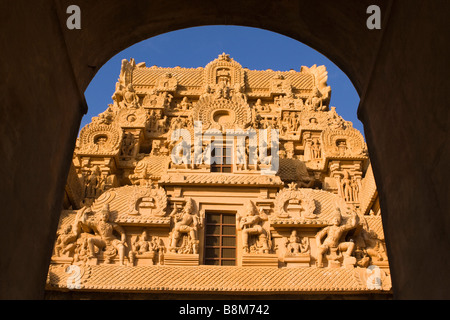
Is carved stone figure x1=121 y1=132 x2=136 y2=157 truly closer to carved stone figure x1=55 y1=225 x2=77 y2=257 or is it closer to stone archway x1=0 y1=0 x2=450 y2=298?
carved stone figure x1=55 y1=225 x2=77 y2=257

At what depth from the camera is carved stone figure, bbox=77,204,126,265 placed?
15016 millimetres

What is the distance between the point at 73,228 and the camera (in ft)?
50.8

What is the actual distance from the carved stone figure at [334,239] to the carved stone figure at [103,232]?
6.20m

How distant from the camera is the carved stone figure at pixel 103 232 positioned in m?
15.0

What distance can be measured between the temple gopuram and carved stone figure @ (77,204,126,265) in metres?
0.03

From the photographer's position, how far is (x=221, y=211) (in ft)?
54.4

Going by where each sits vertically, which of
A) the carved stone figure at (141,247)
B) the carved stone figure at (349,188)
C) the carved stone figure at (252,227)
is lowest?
the carved stone figure at (141,247)

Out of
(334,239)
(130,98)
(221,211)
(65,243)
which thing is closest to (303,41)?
(334,239)

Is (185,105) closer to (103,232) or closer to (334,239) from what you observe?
(103,232)

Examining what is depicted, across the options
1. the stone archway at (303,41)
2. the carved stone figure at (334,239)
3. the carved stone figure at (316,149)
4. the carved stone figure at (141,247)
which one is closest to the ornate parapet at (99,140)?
the carved stone figure at (141,247)

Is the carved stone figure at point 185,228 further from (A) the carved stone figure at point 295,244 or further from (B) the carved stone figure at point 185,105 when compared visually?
(B) the carved stone figure at point 185,105

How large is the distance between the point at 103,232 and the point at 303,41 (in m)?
11.1
